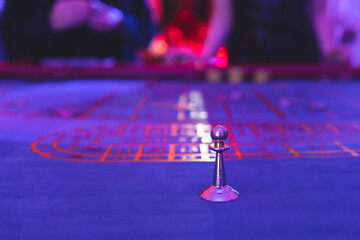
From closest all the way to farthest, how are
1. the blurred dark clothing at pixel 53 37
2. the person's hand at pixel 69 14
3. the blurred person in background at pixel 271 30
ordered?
the person's hand at pixel 69 14, the blurred dark clothing at pixel 53 37, the blurred person in background at pixel 271 30

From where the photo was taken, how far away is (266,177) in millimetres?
645

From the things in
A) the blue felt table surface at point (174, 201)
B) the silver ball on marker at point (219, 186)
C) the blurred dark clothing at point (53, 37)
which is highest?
the blurred dark clothing at point (53, 37)

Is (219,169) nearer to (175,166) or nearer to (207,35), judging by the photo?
(175,166)

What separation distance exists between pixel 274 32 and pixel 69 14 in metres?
2.16

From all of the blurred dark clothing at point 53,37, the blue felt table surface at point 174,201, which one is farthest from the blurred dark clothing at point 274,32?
the blue felt table surface at point 174,201

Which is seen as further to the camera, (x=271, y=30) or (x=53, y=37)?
(x=271, y=30)

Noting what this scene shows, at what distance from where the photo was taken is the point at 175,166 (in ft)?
2.35

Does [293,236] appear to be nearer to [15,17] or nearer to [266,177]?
[266,177]

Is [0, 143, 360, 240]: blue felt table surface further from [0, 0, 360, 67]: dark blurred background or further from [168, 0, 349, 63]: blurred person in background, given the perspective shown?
[168, 0, 349, 63]: blurred person in background

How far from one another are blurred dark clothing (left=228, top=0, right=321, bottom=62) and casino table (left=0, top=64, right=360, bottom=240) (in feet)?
6.78

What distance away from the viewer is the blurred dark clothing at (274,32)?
3.56 m

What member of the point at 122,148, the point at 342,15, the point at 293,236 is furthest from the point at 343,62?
the point at 342,15

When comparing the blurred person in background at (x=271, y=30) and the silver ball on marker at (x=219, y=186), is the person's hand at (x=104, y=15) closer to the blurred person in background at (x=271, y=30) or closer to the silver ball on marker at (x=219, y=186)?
the blurred person in background at (x=271, y=30)

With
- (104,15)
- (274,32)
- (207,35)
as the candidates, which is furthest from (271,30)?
(104,15)
